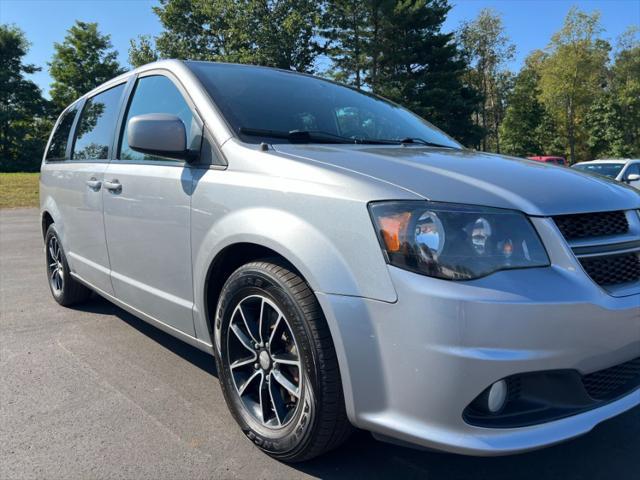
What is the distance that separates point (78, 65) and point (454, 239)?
6193 centimetres

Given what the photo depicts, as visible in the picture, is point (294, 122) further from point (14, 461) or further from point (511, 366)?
point (14, 461)

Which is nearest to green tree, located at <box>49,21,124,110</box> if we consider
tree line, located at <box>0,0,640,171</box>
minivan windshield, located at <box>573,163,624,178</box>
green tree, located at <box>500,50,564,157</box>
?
tree line, located at <box>0,0,640,171</box>

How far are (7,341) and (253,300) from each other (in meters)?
2.52

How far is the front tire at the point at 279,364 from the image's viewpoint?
1892mm

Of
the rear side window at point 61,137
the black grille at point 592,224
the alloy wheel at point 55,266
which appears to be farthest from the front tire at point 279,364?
the rear side window at point 61,137

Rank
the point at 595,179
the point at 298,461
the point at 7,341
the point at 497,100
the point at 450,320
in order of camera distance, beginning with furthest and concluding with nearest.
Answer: the point at 497,100
the point at 7,341
the point at 595,179
the point at 298,461
the point at 450,320

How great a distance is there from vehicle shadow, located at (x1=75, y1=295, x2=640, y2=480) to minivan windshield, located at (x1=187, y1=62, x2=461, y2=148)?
1461 mm

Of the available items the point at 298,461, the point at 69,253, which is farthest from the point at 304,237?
the point at 69,253

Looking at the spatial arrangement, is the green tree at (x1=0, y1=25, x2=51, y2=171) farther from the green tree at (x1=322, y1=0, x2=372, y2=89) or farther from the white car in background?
the white car in background

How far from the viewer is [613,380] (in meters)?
1.93

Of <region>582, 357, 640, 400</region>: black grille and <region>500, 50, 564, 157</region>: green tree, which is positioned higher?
<region>500, 50, 564, 157</region>: green tree

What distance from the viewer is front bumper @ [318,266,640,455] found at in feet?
5.26

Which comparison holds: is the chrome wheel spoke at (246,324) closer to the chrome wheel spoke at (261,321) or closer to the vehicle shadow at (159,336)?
the chrome wheel spoke at (261,321)

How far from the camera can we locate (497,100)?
5531cm
